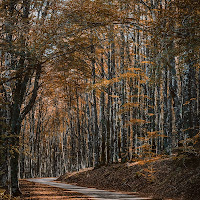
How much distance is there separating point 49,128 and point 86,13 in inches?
1198

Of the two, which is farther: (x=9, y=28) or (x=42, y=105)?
(x=42, y=105)

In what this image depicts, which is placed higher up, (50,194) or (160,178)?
(160,178)

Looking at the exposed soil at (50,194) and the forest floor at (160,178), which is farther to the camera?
the exposed soil at (50,194)

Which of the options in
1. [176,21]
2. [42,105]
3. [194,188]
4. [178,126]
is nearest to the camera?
[176,21]

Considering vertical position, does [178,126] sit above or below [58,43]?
below

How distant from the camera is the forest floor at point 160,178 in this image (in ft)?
28.2

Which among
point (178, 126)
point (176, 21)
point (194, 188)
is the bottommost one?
point (194, 188)

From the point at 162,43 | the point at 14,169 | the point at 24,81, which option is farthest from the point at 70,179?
the point at 162,43

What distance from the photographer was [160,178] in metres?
10.8

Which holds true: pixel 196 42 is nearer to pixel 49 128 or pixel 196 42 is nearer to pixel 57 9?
pixel 57 9

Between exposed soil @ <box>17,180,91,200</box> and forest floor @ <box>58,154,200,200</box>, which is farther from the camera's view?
exposed soil @ <box>17,180,91,200</box>

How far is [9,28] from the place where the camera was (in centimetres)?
884

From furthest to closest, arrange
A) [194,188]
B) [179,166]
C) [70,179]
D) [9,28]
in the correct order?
[70,179]
[179,166]
[9,28]
[194,188]

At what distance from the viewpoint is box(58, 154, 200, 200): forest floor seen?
28.2 ft
